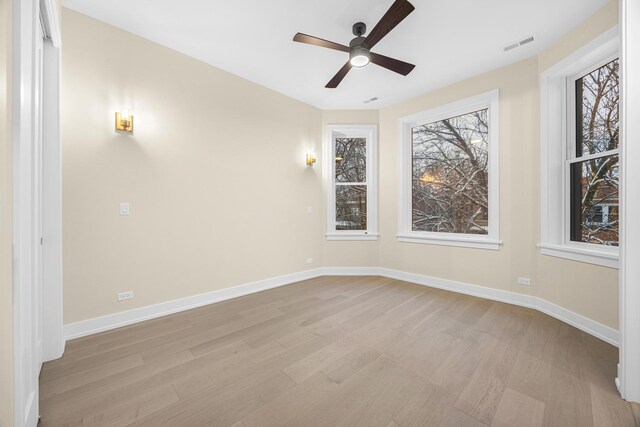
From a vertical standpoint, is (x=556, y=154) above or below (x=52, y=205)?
above

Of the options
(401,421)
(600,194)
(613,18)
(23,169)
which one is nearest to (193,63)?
(23,169)

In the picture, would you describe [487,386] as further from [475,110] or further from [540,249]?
[475,110]

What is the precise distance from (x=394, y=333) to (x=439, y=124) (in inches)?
120

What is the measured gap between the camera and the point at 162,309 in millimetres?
2721

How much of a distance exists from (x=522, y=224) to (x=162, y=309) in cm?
408

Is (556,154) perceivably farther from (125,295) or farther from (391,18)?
(125,295)

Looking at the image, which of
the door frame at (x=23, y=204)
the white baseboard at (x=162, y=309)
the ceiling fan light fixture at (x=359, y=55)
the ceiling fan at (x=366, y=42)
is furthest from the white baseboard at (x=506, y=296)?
the door frame at (x=23, y=204)

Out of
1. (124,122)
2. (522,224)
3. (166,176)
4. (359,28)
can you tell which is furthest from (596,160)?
(124,122)

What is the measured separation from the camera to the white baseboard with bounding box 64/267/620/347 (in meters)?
2.28

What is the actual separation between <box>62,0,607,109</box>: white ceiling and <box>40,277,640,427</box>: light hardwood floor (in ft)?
9.21

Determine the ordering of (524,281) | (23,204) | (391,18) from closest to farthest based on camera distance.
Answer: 1. (23,204)
2. (391,18)
3. (524,281)

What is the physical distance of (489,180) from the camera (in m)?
3.30

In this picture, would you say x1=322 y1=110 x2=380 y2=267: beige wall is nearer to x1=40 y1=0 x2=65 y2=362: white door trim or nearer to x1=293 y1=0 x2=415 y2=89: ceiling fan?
x1=293 y1=0 x2=415 y2=89: ceiling fan

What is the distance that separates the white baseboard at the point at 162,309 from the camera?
7.46ft
